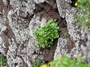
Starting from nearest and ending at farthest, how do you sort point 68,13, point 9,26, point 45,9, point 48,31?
point 68,13
point 48,31
point 45,9
point 9,26

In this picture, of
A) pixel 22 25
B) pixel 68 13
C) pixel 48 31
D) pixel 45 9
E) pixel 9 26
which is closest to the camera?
pixel 68 13

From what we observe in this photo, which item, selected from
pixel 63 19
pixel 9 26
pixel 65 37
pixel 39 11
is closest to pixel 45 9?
pixel 39 11

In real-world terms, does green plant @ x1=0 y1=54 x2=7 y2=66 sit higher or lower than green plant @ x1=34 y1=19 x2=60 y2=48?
lower

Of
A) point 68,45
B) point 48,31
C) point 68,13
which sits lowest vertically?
point 68,45

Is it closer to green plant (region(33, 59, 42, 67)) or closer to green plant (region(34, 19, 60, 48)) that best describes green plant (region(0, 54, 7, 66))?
green plant (region(33, 59, 42, 67))

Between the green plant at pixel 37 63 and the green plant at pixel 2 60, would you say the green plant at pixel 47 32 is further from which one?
the green plant at pixel 2 60

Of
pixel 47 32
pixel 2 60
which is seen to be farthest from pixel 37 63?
pixel 2 60

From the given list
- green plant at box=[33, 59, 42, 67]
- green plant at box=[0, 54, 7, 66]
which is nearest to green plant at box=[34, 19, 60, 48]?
green plant at box=[33, 59, 42, 67]

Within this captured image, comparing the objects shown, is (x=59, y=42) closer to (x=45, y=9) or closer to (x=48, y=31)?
(x=48, y=31)

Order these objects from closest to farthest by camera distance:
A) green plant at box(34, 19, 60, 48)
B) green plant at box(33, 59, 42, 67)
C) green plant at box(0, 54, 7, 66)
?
green plant at box(34, 19, 60, 48) → green plant at box(33, 59, 42, 67) → green plant at box(0, 54, 7, 66)
